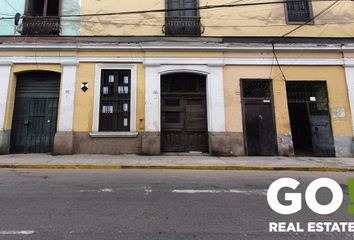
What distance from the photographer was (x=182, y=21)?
11078 mm

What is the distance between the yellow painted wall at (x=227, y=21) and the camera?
36.0 feet

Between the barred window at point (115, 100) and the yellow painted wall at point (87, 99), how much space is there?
46 cm

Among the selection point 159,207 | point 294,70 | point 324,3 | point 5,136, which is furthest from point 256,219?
point 324,3

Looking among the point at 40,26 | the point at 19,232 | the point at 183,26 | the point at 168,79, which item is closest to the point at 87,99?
the point at 168,79

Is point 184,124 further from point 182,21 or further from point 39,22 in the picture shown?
point 39,22

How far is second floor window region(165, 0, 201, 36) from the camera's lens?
11.0 metres

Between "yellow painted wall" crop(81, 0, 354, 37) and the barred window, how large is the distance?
6.82 feet

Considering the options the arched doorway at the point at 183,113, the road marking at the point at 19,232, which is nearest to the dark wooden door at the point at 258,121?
the arched doorway at the point at 183,113

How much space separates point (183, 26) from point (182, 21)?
11.0 inches

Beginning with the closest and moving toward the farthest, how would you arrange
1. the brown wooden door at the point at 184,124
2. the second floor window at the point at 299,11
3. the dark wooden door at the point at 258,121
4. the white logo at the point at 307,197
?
1. the white logo at the point at 307,197
2. the dark wooden door at the point at 258,121
3. the brown wooden door at the point at 184,124
4. the second floor window at the point at 299,11

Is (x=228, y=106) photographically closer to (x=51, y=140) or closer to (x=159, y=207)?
(x=159, y=207)

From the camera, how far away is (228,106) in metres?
10.5

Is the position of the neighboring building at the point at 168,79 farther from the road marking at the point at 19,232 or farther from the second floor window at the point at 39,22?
the road marking at the point at 19,232

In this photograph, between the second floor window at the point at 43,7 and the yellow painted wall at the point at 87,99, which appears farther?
the second floor window at the point at 43,7
